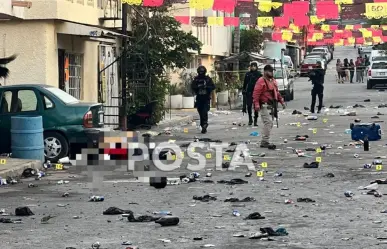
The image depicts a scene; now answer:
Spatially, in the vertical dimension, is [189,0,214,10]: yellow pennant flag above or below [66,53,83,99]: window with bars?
above

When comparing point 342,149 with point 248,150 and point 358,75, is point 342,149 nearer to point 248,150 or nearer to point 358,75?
point 248,150

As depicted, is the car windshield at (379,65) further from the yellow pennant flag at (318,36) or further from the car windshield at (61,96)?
the car windshield at (61,96)

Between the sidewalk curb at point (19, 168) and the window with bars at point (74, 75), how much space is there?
32.2 feet

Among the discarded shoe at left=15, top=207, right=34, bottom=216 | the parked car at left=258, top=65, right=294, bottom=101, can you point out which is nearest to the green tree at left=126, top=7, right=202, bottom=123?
the parked car at left=258, top=65, right=294, bottom=101

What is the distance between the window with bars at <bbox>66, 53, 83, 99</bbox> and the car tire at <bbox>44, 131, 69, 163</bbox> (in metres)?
8.42

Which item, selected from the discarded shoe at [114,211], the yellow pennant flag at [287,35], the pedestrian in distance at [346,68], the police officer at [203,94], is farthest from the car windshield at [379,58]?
the discarded shoe at [114,211]

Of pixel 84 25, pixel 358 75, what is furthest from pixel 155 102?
pixel 358 75

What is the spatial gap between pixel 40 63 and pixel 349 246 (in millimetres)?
16774

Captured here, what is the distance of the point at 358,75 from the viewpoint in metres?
69.8

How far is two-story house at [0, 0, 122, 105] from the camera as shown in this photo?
24500 mm

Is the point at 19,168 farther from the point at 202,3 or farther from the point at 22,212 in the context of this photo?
the point at 202,3

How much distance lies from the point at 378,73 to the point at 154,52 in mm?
26726

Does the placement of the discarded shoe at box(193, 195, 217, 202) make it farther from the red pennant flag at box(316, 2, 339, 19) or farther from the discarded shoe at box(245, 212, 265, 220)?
the red pennant flag at box(316, 2, 339, 19)

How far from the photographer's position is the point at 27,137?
1788 centimetres
